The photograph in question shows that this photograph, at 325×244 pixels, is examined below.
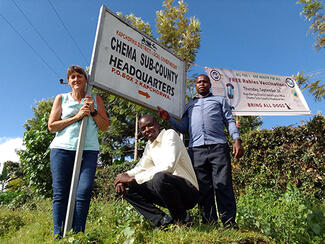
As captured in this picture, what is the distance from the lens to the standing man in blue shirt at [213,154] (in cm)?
254

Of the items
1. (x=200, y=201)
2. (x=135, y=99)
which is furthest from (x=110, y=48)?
(x=200, y=201)

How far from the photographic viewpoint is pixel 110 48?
8.73 ft

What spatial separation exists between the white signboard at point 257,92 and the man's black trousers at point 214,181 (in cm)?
345

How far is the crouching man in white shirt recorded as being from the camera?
87.1 inches

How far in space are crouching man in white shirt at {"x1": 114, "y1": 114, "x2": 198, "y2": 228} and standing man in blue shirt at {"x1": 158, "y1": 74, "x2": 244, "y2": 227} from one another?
0.31m

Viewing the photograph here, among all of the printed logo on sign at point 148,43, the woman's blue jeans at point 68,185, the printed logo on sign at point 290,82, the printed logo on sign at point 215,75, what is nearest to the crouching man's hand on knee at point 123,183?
the woman's blue jeans at point 68,185

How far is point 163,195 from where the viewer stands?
7.24 feet

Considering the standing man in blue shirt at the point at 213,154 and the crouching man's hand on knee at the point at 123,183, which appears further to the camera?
the standing man in blue shirt at the point at 213,154

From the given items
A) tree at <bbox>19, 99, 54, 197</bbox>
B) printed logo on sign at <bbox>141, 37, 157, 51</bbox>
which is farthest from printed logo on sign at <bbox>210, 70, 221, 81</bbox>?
tree at <bbox>19, 99, 54, 197</bbox>

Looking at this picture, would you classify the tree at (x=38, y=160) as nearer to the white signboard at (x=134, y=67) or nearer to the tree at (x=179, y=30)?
the white signboard at (x=134, y=67)

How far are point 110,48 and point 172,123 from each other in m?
1.20

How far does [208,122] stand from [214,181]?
2.27 ft

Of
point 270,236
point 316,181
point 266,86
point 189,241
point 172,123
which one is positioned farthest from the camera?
point 266,86

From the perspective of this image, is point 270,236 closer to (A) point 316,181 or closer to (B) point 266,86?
(A) point 316,181
